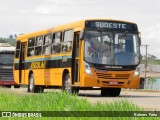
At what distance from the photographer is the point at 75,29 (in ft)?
77.5

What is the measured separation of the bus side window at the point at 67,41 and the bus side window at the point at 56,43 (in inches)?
23.8

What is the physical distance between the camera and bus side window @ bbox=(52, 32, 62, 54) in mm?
25109

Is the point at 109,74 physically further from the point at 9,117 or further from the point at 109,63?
the point at 9,117

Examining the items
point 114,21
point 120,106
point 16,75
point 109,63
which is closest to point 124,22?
point 114,21

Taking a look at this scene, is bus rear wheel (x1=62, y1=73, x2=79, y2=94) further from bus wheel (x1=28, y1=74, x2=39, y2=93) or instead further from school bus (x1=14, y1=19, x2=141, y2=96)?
bus wheel (x1=28, y1=74, x2=39, y2=93)

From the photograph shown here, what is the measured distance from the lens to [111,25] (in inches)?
930

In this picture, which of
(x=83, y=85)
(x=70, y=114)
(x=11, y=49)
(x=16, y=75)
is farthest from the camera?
(x=11, y=49)

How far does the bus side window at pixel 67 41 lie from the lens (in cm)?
2378

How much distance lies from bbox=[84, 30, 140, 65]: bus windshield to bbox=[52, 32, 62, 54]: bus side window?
242 cm

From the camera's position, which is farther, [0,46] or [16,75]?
[0,46]

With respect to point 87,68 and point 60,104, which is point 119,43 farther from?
point 60,104

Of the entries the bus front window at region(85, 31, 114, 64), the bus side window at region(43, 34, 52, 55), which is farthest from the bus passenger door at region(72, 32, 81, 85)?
the bus side window at region(43, 34, 52, 55)

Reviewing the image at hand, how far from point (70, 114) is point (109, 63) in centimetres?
1188

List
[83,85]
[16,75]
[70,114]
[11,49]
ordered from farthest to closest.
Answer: [11,49] → [16,75] → [83,85] → [70,114]
